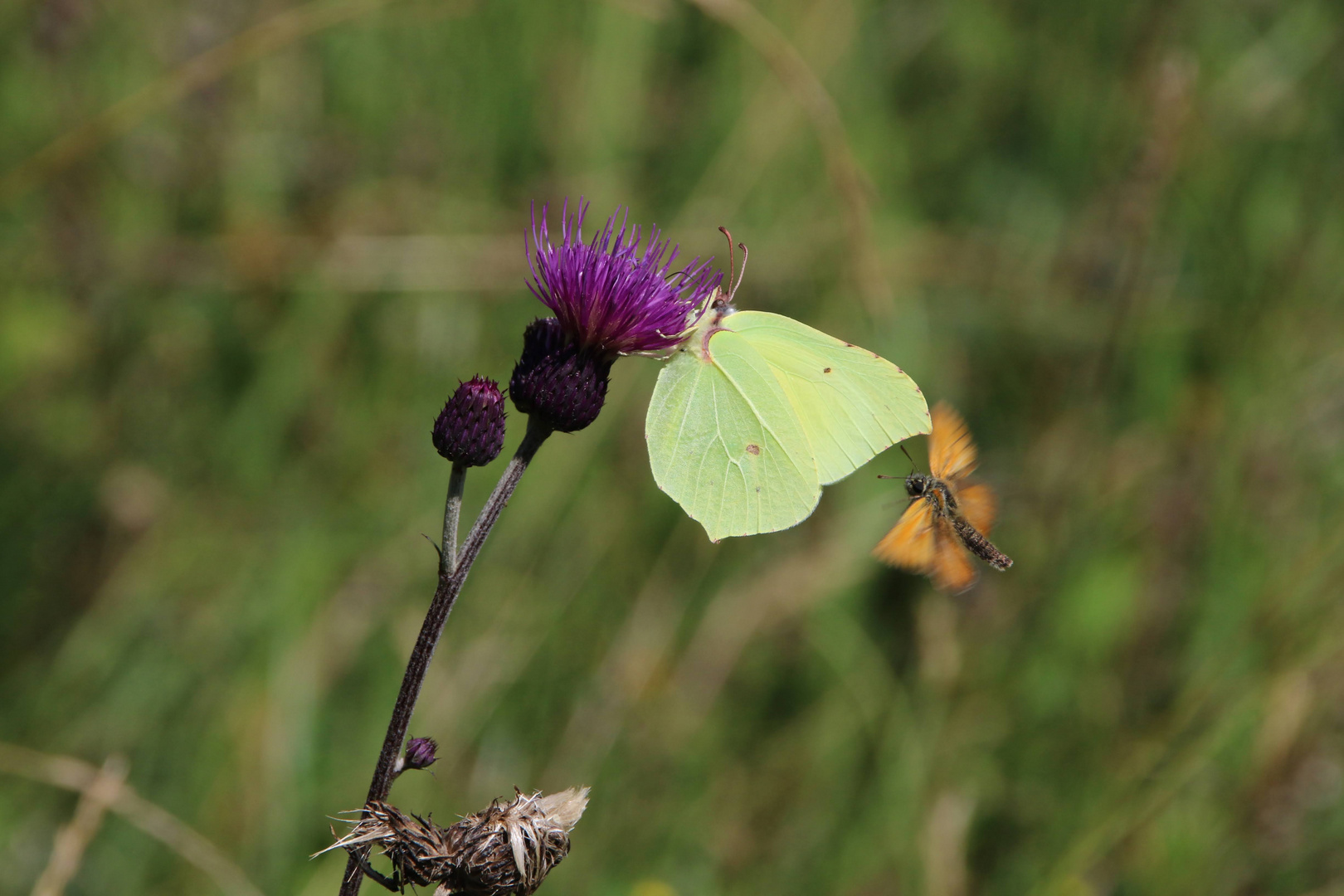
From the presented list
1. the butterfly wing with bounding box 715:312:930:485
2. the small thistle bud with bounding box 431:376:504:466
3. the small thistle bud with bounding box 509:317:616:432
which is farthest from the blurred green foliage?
the small thistle bud with bounding box 431:376:504:466

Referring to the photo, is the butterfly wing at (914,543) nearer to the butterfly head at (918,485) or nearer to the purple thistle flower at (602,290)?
the butterfly head at (918,485)

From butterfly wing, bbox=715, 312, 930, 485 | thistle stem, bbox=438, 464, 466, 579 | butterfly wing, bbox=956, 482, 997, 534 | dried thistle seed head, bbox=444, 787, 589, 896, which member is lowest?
dried thistle seed head, bbox=444, 787, 589, 896

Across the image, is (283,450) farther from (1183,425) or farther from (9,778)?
(1183,425)

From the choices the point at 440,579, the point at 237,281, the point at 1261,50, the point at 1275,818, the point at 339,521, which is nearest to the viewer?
the point at 440,579

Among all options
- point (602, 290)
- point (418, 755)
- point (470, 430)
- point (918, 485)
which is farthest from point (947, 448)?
point (418, 755)

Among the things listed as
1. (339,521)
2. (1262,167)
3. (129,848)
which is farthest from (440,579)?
(1262,167)

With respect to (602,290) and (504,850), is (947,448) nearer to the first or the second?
(602,290)

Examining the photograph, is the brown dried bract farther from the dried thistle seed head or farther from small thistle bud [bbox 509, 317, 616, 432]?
small thistle bud [bbox 509, 317, 616, 432]

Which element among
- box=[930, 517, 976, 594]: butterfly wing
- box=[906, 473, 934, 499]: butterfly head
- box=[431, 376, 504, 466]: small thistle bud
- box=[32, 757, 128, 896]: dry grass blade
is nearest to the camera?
box=[431, 376, 504, 466]: small thistle bud
